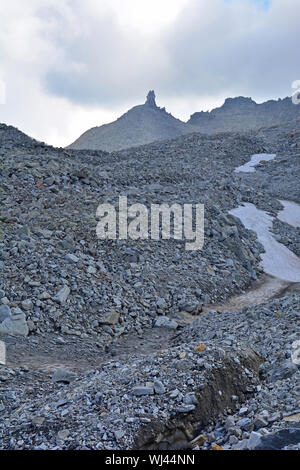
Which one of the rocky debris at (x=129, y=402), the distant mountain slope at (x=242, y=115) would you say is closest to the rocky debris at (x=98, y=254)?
the rocky debris at (x=129, y=402)

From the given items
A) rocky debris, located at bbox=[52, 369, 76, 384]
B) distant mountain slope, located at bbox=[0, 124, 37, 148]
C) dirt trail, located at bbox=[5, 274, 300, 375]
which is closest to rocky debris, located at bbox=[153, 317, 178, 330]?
dirt trail, located at bbox=[5, 274, 300, 375]

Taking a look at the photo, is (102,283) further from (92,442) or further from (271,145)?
(271,145)

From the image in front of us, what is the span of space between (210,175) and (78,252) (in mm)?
17938

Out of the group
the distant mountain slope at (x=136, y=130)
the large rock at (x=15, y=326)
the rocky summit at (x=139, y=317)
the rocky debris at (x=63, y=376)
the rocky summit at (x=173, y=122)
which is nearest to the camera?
the rocky summit at (x=139, y=317)

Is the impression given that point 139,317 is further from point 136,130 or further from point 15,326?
point 136,130

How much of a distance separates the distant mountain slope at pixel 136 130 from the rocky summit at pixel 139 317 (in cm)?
6005

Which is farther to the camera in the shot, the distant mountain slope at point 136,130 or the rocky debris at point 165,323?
the distant mountain slope at point 136,130

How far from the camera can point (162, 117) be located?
378 feet

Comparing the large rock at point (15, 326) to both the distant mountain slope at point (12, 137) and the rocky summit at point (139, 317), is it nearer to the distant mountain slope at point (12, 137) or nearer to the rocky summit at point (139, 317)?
the rocky summit at point (139, 317)

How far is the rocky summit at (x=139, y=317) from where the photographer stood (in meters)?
6.27

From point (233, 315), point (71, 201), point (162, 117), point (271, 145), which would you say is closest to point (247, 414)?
point (233, 315)

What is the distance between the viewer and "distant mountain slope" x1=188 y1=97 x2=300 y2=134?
113125 millimetres

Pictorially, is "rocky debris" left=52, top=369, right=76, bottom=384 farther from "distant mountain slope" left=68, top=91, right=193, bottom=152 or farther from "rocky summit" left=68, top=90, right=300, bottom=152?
"rocky summit" left=68, top=90, right=300, bottom=152

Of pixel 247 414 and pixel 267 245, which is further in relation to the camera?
pixel 267 245
